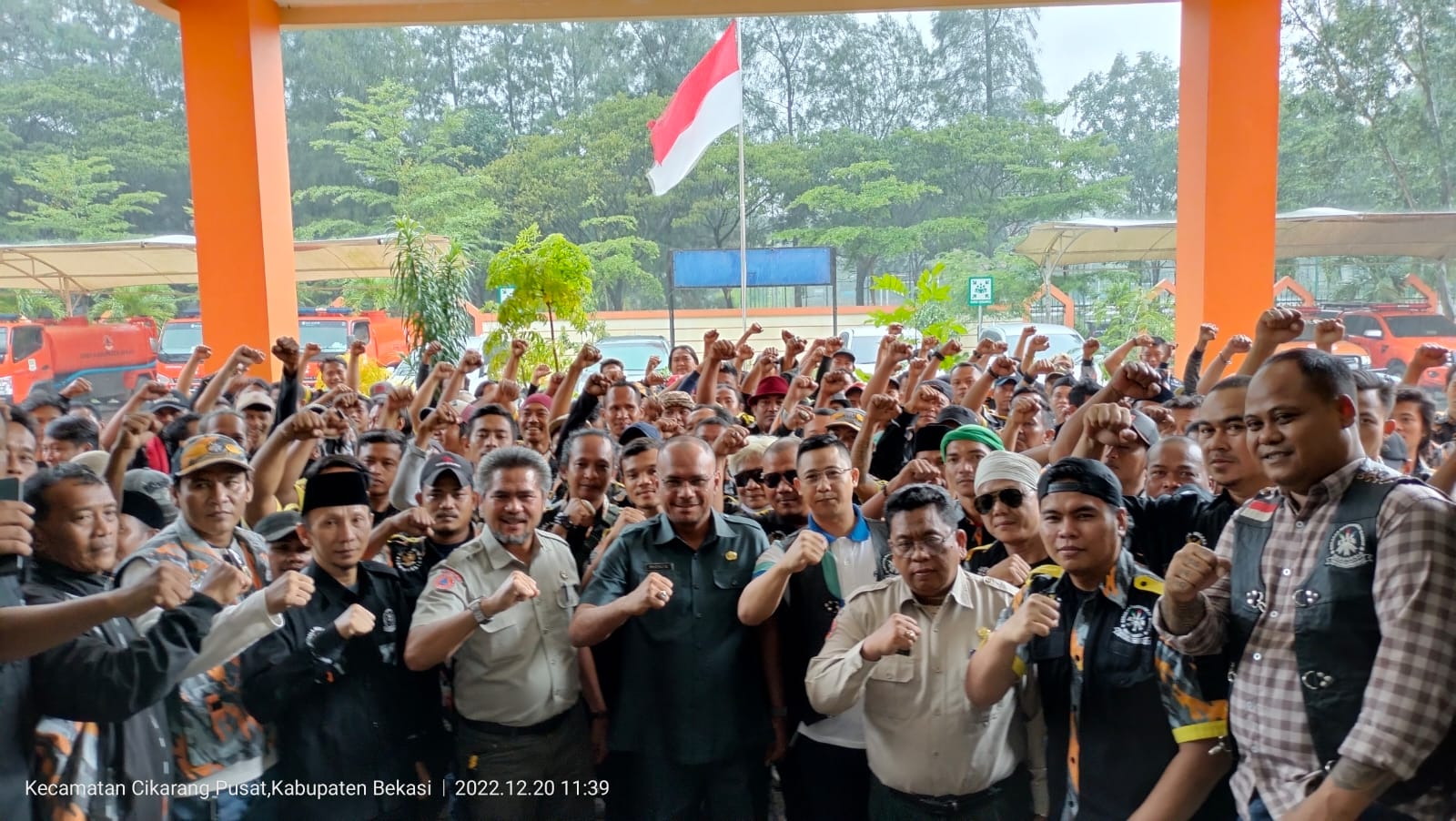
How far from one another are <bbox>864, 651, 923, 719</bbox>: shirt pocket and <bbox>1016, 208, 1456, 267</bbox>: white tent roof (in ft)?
32.7

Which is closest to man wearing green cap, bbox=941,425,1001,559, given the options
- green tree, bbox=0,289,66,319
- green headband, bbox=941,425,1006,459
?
green headband, bbox=941,425,1006,459

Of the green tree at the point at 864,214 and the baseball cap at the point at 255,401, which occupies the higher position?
the green tree at the point at 864,214

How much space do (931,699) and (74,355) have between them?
14.9 metres

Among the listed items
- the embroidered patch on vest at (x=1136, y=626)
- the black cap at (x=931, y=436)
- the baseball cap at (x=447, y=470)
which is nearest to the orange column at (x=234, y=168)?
the baseball cap at (x=447, y=470)

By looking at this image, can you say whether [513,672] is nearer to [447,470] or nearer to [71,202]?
[447,470]

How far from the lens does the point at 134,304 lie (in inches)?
664

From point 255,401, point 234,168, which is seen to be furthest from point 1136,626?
point 234,168

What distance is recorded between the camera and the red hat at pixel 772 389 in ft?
19.3

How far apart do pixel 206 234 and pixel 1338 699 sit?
31.8 feet

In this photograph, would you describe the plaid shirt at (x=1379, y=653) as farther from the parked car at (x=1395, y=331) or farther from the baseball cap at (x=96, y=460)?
the parked car at (x=1395, y=331)

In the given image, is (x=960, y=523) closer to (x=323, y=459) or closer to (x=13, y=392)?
(x=323, y=459)

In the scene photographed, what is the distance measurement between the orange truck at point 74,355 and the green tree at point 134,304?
1.55 meters

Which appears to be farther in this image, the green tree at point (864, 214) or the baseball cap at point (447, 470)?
the green tree at point (864, 214)

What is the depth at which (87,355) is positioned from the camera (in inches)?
547
